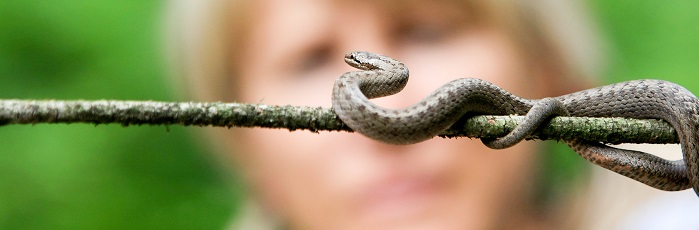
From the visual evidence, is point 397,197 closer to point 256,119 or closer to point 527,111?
point 527,111

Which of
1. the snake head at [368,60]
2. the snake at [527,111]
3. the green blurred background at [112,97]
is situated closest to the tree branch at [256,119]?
the snake at [527,111]

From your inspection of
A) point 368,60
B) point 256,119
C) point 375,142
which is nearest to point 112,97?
point 375,142

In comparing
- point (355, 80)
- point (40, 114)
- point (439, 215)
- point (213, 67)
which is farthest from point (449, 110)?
point (213, 67)

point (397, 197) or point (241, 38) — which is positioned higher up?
point (241, 38)

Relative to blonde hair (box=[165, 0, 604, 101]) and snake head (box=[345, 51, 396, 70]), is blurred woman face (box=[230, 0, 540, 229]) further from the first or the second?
snake head (box=[345, 51, 396, 70])

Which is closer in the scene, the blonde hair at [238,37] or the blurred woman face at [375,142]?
the blurred woman face at [375,142]

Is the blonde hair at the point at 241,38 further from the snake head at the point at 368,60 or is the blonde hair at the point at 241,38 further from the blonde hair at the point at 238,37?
the snake head at the point at 368,60
